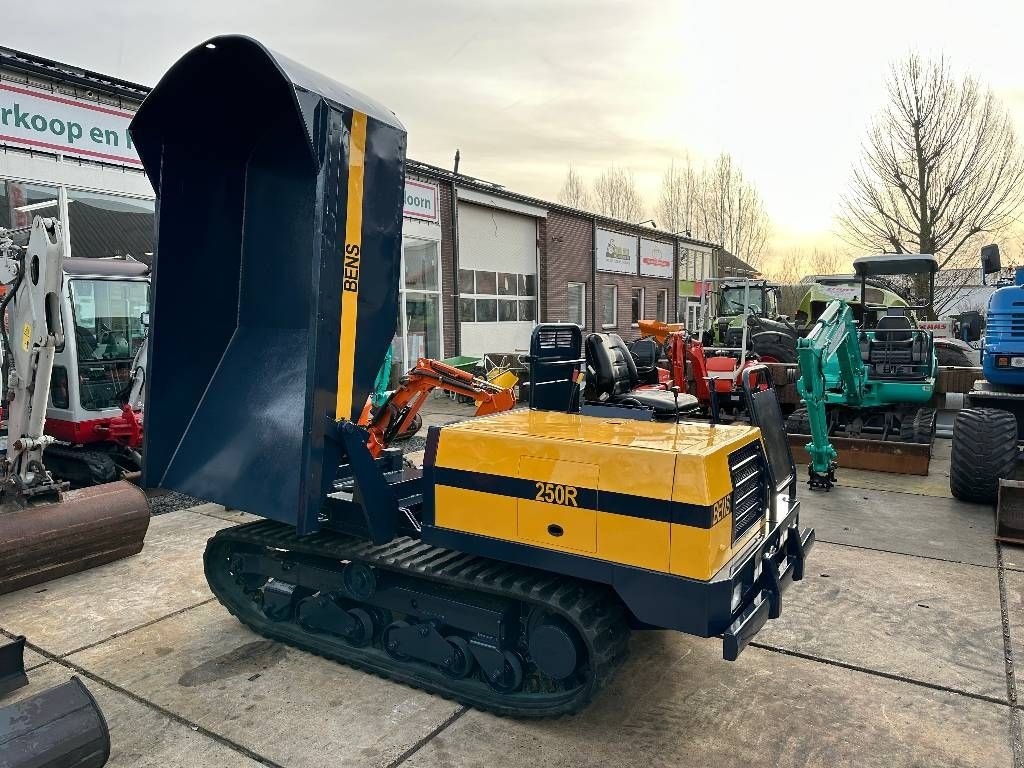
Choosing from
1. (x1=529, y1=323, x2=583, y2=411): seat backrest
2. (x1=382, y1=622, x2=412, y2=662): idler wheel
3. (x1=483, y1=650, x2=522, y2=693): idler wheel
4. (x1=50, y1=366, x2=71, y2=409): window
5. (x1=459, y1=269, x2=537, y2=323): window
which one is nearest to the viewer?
(x1=483, y1=650, x2=522, y2=693): idler wheel

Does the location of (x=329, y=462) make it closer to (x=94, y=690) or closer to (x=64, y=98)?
(x=94, y=690)

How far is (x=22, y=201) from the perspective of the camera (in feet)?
29.3

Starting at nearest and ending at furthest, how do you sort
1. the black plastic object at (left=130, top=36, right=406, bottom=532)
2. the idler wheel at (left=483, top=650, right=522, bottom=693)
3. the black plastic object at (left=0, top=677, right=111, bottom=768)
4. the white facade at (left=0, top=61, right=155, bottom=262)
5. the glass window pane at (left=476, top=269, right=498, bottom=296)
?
the black plastic object at (left=0, top=677, right=111, bottom=768), the idler wheel at (left=483, top=650, right=522, bottom=693), the black plastic object at (left=130, top=36, right=406, bottom=532), the white facade at (left=0, top=61, right=155, bottom=262), the glass window pane at (left=476, top=269, right=498, bottom=296)

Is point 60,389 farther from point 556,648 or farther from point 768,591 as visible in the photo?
point 768,591

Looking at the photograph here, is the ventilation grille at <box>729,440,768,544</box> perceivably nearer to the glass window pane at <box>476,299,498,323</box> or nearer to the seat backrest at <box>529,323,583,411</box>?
the seat backrest at <box>529,323,583,411</box>

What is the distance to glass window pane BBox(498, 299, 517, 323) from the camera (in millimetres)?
18758

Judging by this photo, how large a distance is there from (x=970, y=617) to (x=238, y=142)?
5172 millimetres

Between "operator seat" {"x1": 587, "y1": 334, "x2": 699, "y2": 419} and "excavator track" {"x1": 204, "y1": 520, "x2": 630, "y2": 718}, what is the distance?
1815 mm

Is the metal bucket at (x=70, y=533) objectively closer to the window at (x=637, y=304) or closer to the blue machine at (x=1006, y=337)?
the blue machine at (x=1006, y=337)

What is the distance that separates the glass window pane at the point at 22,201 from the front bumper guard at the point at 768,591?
9.25 m

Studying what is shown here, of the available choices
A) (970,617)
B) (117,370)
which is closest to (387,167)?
(970,617)

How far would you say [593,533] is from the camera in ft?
10.2

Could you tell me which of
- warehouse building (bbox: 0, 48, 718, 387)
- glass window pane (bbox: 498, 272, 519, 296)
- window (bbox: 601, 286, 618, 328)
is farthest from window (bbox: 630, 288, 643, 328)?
glass window pane (bbox: 498, 272, 519, 296)

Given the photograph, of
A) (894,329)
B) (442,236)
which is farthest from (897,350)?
(442,236)
